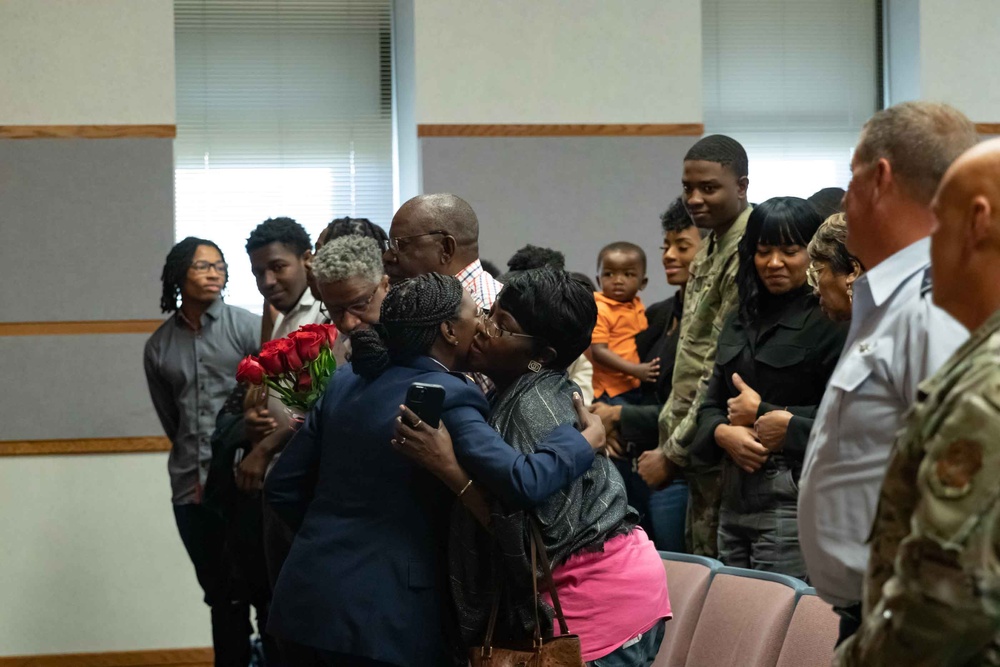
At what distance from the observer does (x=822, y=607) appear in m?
2.53

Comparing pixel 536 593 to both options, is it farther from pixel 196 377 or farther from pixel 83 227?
pixel 83 227

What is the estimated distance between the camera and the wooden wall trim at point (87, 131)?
228 inches

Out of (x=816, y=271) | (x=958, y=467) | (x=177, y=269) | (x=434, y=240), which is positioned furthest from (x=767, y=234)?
(x=177, y=269)

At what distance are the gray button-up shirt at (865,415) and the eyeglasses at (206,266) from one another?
12.0 feet

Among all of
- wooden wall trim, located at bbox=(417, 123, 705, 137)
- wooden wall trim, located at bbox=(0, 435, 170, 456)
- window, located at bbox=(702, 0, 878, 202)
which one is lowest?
wooden wall trim, located at bbox=(0, 435, 170, 456)

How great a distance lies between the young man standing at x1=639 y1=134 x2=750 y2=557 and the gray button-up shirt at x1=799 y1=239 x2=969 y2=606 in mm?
1805

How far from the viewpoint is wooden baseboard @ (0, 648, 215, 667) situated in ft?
19.0

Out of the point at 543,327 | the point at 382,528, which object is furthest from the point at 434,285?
the point at 382,528

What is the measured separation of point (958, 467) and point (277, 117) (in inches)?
225

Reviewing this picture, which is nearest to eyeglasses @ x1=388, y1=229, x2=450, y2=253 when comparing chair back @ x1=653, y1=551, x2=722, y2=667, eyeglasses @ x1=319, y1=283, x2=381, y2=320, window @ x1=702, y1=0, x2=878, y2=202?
eyeglasses @ x1=319, y1=283, x2=381, y2=320

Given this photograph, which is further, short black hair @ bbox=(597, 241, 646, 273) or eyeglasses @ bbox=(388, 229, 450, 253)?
short black hair @ bbox=(597, 241, 646, 273)

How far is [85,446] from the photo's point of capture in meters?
5.84

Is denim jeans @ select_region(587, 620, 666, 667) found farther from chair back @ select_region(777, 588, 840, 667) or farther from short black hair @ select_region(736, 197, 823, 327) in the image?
short black hair @ select_region(736, 197, 823, 327)

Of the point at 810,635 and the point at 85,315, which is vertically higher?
the point at 85,315
